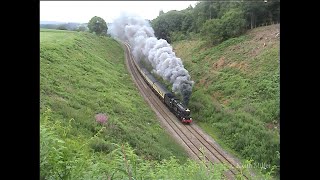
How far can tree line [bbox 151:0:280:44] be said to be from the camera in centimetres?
1168

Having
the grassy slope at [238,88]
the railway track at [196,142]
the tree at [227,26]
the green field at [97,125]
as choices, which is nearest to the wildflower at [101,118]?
the green field at [97,125]

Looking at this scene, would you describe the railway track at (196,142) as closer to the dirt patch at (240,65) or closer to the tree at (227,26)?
the dirt patch at (240,65)

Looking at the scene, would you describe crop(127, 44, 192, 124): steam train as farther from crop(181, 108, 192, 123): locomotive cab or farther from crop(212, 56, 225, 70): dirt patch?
crop(212, 56, 225, 70): dirt patch

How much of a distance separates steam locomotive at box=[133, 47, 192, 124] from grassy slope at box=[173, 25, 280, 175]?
1.39 feet

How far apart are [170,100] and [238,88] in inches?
104

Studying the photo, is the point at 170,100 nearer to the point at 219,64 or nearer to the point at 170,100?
the point at 170,100

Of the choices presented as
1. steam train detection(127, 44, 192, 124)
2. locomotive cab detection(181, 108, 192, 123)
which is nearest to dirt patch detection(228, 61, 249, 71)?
steam train detection(127, 44, 192, 124)

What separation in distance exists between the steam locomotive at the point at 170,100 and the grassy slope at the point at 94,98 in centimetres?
199

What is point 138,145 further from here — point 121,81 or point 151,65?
point 151,65

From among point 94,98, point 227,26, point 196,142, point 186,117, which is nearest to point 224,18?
point 227,26

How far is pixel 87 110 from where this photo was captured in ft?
21.5

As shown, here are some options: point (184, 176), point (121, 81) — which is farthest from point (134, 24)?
point (184, 176)
